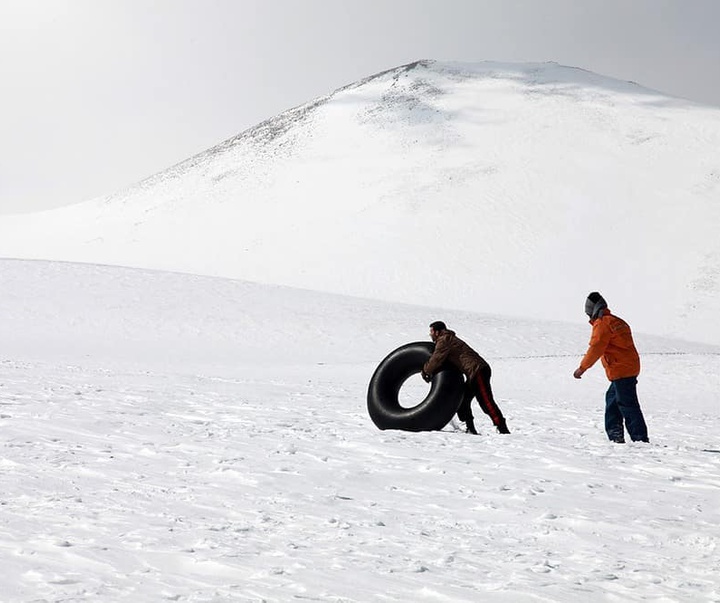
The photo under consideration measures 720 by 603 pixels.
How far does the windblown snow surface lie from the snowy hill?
28 centimetres

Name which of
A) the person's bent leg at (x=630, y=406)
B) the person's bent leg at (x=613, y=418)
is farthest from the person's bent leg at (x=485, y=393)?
the person's bent leg at (x=630, y=406)

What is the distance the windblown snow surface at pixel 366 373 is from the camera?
15.7ft

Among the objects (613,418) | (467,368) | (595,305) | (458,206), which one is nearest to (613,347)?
(595,305)

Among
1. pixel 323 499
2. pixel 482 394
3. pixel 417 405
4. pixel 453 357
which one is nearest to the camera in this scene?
pixel 323 499

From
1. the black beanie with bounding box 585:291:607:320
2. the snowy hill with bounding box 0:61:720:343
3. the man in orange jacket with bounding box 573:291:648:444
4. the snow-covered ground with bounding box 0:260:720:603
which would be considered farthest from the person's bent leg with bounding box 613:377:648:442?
the snowy hill with bounding box 0:61:720:343

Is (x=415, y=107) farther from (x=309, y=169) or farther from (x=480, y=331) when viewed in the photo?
(x=480, y=331)

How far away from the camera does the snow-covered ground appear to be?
440 cm

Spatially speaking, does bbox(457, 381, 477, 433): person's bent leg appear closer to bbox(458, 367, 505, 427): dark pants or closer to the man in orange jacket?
bbox(458, 367, 505, 427): dark pants

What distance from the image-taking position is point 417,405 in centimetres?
1051

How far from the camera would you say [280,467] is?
Answer: 727 cm

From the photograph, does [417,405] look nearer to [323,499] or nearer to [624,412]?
[624,412]

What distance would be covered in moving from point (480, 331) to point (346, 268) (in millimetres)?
23517

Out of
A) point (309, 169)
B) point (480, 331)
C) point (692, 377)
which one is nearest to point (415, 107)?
point (309, 169)

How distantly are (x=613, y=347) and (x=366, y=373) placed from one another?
38.5 ft
